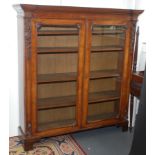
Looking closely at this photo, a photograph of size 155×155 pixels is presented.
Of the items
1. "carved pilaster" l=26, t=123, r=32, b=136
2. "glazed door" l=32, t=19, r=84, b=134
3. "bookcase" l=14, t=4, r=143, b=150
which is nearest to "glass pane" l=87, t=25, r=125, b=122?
"bookcase" l=14, t=4, r=143, b=150

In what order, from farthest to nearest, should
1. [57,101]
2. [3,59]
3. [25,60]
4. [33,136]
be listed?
[57,101] < [33,136] < [25,60] < [3,59]

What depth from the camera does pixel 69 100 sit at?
2811 millimetres

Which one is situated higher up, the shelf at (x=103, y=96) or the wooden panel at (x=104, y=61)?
the wooden panel at (x=104, y=61)

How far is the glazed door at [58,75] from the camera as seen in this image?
8.33ft

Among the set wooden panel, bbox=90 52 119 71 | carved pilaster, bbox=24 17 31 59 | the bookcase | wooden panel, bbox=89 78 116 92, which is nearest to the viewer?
carved pilaster, bbox=24 17 31 59

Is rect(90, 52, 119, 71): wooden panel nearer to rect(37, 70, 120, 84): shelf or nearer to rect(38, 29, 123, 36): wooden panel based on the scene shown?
rect(37, 70, 120, 84): shelf

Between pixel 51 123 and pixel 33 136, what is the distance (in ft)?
0.94

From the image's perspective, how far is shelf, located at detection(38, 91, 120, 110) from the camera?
2.70 metres

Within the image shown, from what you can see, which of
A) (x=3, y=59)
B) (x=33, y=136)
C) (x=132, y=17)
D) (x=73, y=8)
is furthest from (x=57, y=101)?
(x=3, y=59)

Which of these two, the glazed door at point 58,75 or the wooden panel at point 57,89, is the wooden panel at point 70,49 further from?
the wooden panel at point 57,89

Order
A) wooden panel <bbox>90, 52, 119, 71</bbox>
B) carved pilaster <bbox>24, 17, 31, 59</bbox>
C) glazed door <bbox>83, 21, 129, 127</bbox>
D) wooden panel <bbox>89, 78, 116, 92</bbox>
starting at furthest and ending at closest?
wooden panel <bbox>89, 78, 116, 92</bbox>, wooden panel <bbox>90, 52, 119, 71</bbox>, glazed door <bbox>83, 21, 129, 127</bbox>, carved pilaster <bbox>24, 17, 31, 59</bbox>

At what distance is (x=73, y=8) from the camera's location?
96.1 inches

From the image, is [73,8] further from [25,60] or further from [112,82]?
[112,82]

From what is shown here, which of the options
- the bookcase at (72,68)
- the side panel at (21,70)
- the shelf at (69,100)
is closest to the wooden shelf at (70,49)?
the bookcase at (72,68)
